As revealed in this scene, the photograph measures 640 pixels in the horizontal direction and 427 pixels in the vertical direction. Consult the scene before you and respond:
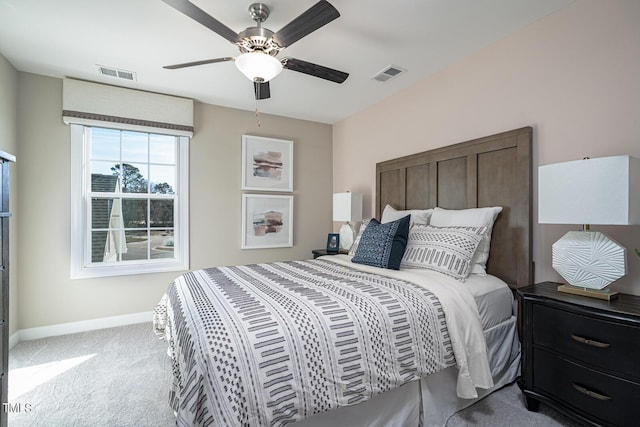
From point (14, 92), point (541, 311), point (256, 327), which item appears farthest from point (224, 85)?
point (541, 311)

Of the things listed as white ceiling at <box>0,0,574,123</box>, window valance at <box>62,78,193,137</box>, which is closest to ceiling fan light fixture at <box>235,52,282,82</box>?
white ceiling at <box>0,0,574,123</box>

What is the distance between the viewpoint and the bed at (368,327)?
114cm

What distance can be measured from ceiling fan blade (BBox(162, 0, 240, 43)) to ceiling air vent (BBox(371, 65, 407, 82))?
1544 millimetres

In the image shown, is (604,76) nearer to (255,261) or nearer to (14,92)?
(255,261)

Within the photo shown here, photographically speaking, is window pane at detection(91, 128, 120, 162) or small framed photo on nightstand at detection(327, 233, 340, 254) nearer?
window pane at detection(91, 128, 120, 162)

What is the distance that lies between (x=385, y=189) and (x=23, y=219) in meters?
3.80

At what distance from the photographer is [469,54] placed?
8.61 ft

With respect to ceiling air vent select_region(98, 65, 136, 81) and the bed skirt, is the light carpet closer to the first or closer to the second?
the bed skirt

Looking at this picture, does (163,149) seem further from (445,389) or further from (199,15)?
(445,389)

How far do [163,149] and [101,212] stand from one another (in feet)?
3.20

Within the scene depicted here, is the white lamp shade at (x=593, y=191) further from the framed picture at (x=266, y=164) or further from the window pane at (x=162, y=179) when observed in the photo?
the window pane at (x=162, y=179)

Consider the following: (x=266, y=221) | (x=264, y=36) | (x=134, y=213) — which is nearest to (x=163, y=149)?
(x=134, y=213)

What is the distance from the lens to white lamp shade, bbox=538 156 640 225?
148 cm

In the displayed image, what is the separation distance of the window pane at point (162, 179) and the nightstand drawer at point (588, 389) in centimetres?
381
